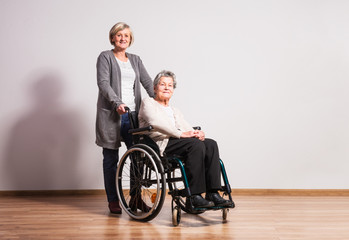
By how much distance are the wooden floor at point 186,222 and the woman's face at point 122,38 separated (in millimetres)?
1180

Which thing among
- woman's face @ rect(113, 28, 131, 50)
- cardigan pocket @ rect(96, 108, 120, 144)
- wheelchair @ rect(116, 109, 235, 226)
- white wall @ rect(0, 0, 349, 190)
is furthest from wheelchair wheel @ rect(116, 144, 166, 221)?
white wall @ rect(0, 0, 349, 190)

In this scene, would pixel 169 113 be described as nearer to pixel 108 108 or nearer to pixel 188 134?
pixel 188 134

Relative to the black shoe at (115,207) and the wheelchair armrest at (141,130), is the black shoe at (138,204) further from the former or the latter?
the wheelchair armrest at (141,130)

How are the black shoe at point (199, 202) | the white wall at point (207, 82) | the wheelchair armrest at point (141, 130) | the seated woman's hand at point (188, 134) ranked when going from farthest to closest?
the white wall at point (207, 82)
the seated woman's hand at point (188, 134)
the wheelchair armrest at point (141, 130)
the black shoe at point (199, 202)

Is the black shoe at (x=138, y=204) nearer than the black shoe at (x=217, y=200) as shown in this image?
No

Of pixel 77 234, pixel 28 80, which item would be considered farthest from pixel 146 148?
pixel 28 80

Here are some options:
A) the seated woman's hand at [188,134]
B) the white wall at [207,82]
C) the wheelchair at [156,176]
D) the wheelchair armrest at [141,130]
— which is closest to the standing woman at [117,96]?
the wheelchair at [156,176]

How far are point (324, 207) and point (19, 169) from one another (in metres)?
2.67

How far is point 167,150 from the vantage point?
264 cm

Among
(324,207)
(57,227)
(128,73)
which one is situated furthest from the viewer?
(324,207)

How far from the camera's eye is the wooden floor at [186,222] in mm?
2344

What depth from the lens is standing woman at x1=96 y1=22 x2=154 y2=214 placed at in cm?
290

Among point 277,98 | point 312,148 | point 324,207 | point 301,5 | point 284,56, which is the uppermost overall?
point 301,5

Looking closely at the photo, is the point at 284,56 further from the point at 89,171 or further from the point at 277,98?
the point at 89,171
